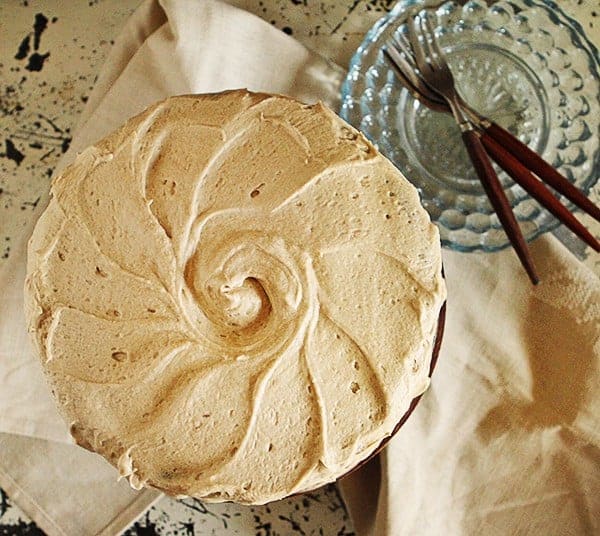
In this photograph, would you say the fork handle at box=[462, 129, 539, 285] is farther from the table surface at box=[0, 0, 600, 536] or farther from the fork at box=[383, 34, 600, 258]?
the table surface at box=[0, 0, 600, 536]

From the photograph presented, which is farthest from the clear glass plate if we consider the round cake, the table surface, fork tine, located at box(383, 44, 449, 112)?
the table surface

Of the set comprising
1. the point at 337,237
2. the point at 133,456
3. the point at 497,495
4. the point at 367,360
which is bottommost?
the point at 497,495

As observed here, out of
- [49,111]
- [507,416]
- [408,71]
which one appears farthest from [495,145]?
[49,111]

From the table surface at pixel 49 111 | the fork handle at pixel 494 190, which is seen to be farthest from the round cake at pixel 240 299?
the table surface at pixel 49 111

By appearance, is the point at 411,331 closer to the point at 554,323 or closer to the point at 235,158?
the point at 235,158

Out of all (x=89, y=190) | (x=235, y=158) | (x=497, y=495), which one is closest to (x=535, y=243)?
(x=497, y=495)

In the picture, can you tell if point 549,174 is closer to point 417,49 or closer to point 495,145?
point 495,145

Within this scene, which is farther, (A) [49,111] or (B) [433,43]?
(A) [49,111]
